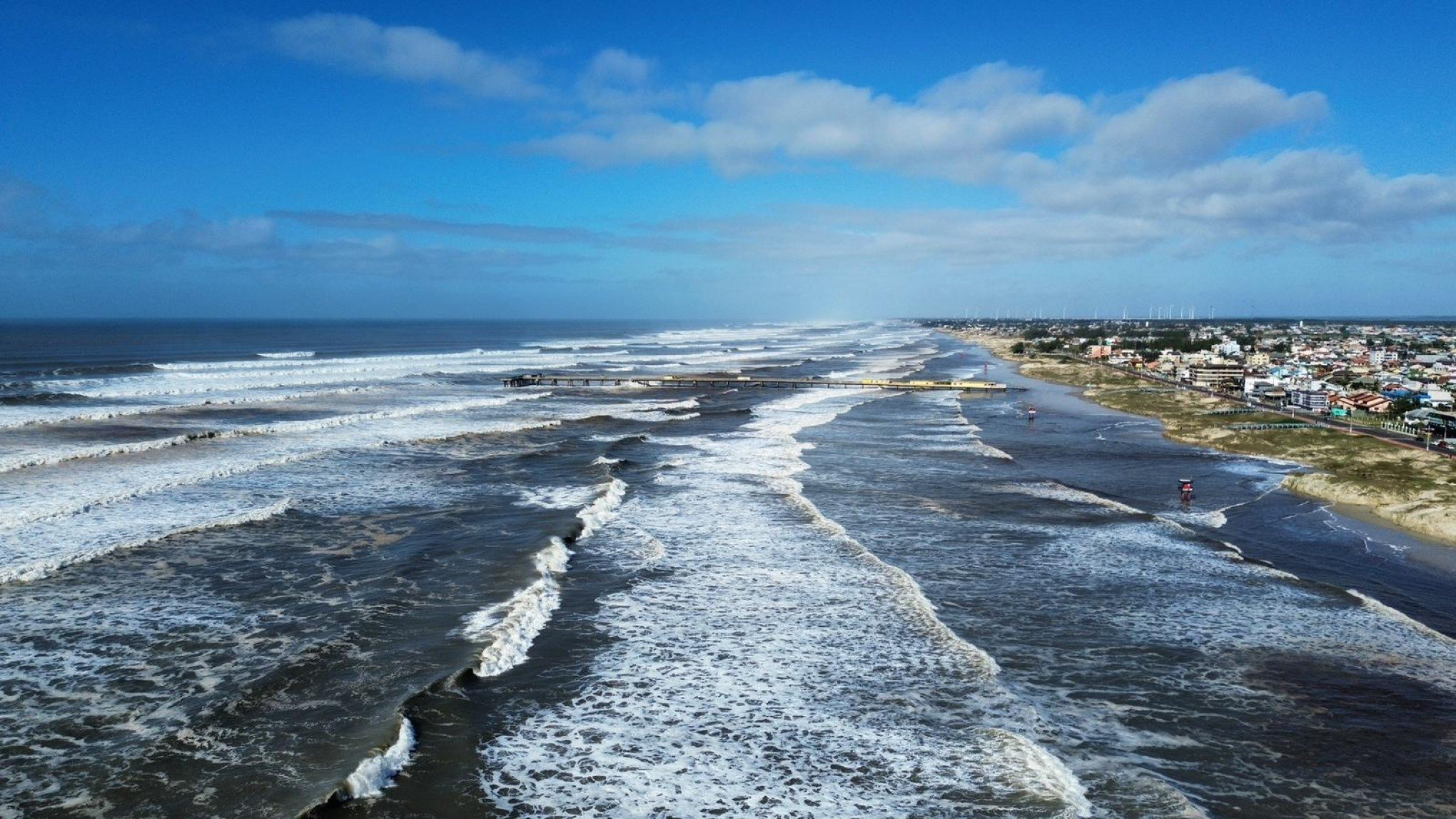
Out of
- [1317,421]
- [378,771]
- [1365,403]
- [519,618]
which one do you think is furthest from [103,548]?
[1365,403]

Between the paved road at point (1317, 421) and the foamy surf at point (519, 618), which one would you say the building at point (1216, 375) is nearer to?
the paved road at point (1317, 421)

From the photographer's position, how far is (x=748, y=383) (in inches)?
2968

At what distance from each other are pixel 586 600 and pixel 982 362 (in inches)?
4079

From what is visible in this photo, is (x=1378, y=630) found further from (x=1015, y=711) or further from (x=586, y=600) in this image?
(x=586, y=600)

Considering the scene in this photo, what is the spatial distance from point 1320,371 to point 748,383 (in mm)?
58545

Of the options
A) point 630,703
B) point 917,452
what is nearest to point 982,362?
point 917,452

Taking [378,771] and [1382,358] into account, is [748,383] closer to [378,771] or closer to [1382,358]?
[378,771]

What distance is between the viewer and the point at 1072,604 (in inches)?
728

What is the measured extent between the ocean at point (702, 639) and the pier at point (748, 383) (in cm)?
3653

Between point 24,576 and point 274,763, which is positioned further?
point 24,576

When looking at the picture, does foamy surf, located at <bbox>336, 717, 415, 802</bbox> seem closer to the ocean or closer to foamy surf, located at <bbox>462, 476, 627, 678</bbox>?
Result: the ocean

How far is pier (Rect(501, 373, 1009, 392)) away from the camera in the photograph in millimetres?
72812

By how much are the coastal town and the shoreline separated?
4.32 m

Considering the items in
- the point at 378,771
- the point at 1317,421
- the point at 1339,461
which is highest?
the point at 1317,421
